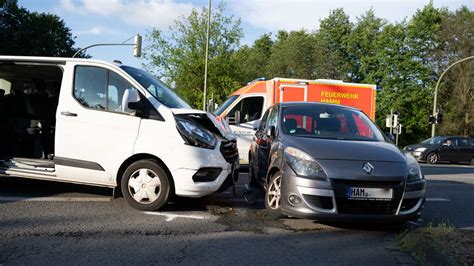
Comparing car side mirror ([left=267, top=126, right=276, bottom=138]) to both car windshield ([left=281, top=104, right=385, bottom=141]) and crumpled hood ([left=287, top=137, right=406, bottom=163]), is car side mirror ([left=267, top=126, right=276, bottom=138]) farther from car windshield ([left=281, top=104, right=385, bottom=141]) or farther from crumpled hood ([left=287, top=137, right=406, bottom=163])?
crumpled hood ([left=287, top=137, right=406, bottom=163])

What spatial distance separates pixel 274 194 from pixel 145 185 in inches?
66.9

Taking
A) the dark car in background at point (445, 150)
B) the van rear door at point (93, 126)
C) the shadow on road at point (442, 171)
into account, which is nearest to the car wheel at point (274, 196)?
the van rear door at point (93, 126)

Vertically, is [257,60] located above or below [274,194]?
above

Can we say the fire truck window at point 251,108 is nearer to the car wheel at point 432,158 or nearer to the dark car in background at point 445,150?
the dark car in background at point 445,150

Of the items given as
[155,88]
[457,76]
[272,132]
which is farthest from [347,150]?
[457,76]

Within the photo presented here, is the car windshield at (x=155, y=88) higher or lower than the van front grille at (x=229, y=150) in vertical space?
higher

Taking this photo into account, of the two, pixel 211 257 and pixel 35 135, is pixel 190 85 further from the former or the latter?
pixel 211 257

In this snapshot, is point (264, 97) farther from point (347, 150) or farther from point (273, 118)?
point (347, 150)

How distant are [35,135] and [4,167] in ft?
3.15

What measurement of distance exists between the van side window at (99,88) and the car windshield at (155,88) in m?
0.22

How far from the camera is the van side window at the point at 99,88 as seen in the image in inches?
235

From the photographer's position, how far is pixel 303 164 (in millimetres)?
5035

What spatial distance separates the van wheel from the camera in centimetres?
571

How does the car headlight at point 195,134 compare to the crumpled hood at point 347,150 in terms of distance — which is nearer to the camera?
the crumpled hood at point 347,150
